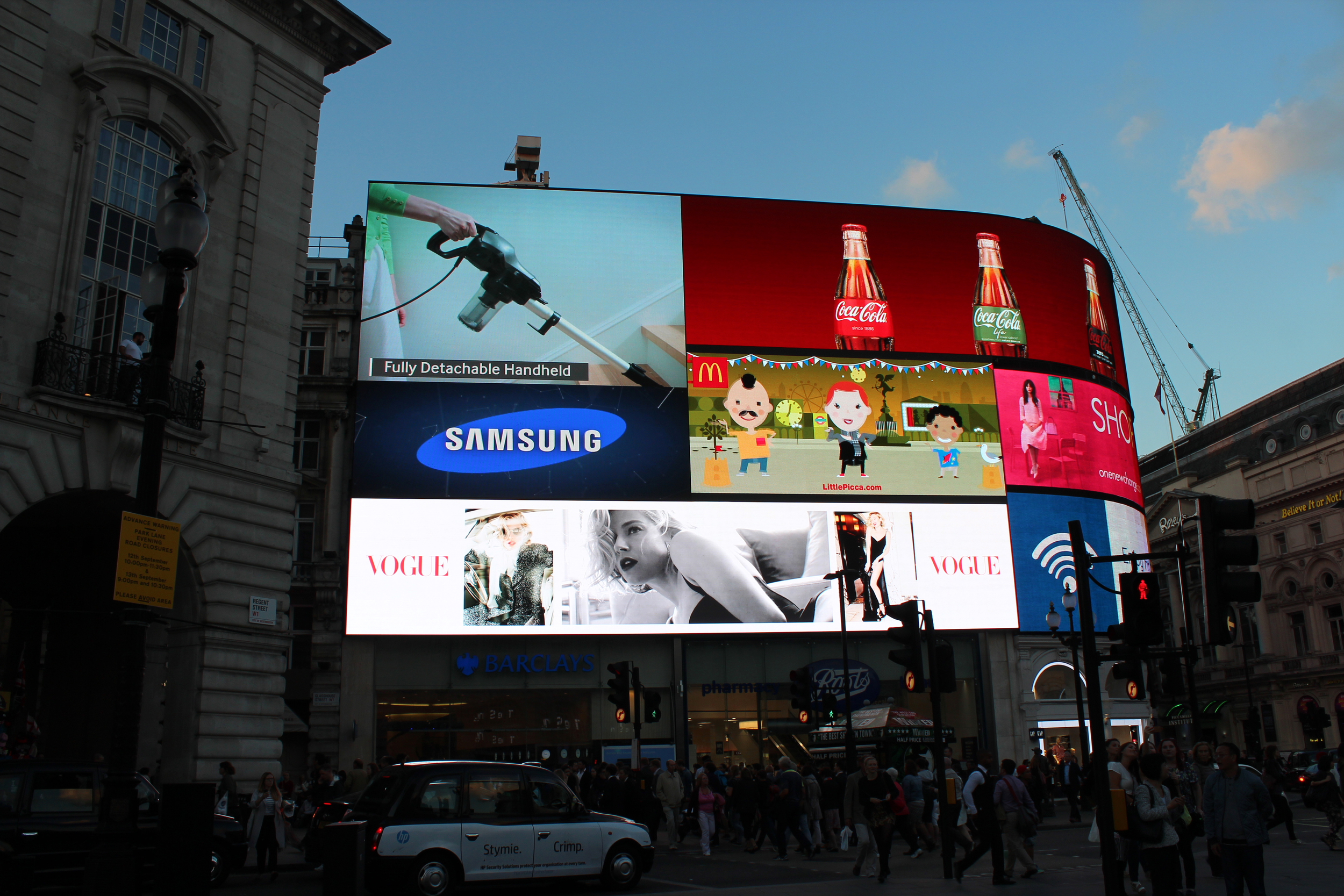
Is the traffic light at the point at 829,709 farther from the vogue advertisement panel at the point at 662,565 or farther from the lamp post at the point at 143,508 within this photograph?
the lamp post at the point at 143,508

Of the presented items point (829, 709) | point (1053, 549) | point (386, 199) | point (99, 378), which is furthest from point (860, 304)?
point (99, 378)

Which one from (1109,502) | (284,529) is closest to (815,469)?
(1109,502)

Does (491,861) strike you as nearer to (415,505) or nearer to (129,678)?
(129,678)

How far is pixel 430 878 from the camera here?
1312 cm

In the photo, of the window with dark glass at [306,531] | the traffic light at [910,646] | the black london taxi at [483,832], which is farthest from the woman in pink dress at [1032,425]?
the black london taxi at [483,832]

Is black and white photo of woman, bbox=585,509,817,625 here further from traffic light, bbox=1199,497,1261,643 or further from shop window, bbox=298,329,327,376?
traffic light, bbox=1199,497,1261,643

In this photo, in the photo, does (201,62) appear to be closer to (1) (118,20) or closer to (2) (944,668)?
(1) (118,20)

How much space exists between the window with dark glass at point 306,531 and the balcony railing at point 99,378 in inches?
866

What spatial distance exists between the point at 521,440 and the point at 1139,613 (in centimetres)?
2987

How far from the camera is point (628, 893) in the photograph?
14.7 meters

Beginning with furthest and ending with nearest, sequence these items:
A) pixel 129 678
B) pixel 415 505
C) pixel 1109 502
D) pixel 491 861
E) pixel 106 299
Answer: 1. pixel 1109 502
2. pixel 415 505
3. pixel 106 299
4. pixel 491 861
5. pixel 129 678

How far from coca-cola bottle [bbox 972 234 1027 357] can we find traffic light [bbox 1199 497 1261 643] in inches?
1416

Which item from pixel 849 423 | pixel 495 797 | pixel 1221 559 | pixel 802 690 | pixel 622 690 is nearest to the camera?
pixel 1221 559

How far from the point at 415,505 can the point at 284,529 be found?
15965 mm
